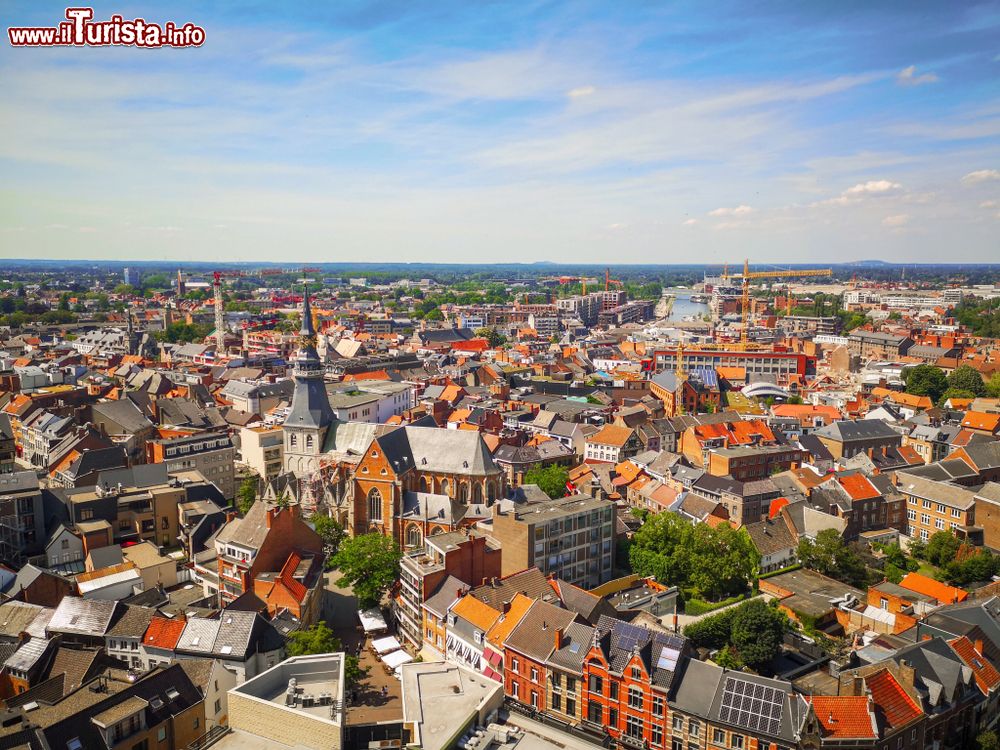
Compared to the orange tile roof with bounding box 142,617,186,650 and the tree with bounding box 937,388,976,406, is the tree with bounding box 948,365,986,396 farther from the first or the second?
the orange tile roof with bounding box 142,617,186,650

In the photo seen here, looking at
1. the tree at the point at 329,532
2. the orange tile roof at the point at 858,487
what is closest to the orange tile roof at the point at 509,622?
the tree at the point at 329,532

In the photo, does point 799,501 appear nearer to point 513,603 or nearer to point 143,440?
point 513,603

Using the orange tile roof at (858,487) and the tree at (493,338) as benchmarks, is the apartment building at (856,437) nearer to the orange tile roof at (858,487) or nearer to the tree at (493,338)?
the orange tile roof at (858,487)

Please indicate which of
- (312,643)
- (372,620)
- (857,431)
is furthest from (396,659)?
(857,431)

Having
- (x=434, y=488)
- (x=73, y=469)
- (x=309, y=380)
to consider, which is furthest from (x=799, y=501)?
(x=73, y=469)

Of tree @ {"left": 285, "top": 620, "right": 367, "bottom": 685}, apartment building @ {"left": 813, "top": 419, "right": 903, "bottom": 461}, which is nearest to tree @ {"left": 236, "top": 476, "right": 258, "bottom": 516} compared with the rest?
tree @ {"left": 285, "top": 620, "right": 367, "bottom": 685}

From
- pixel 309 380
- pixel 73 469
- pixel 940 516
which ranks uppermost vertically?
pixel 309 380
